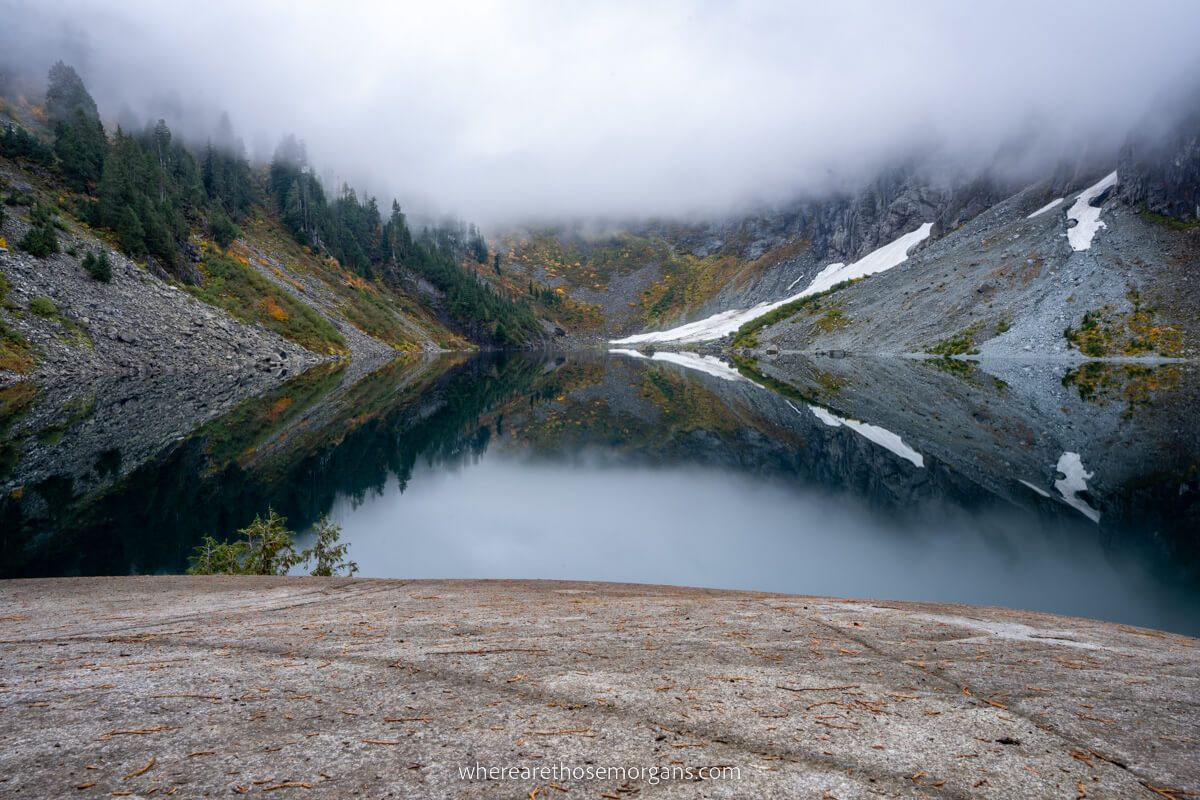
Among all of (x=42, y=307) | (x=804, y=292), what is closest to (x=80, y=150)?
(x=42, y=307)

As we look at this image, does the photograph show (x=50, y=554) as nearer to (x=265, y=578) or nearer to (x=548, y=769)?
(x=265, y=578)

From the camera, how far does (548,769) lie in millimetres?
3975

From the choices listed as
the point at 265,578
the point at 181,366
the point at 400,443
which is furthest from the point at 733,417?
the point at 181,366

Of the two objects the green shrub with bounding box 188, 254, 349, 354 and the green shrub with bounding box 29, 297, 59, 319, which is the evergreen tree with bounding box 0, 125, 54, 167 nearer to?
the green shrub with bounding box 188, 254, 349, 354

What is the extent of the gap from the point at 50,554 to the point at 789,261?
175 meters

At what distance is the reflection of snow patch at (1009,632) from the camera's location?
24.0 feet

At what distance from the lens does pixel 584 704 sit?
498 cm

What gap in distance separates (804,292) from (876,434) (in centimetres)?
13344

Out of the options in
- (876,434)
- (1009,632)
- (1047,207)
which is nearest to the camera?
(1009,632)

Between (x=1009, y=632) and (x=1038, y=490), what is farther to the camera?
(x=1038, y=490)

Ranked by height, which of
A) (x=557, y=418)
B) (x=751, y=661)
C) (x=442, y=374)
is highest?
(x=442, y=374)

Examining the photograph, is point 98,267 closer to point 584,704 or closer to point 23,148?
point 23,148

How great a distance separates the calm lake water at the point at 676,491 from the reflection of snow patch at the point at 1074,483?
4.7 inches

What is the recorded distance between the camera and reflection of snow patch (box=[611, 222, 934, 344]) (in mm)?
135875
